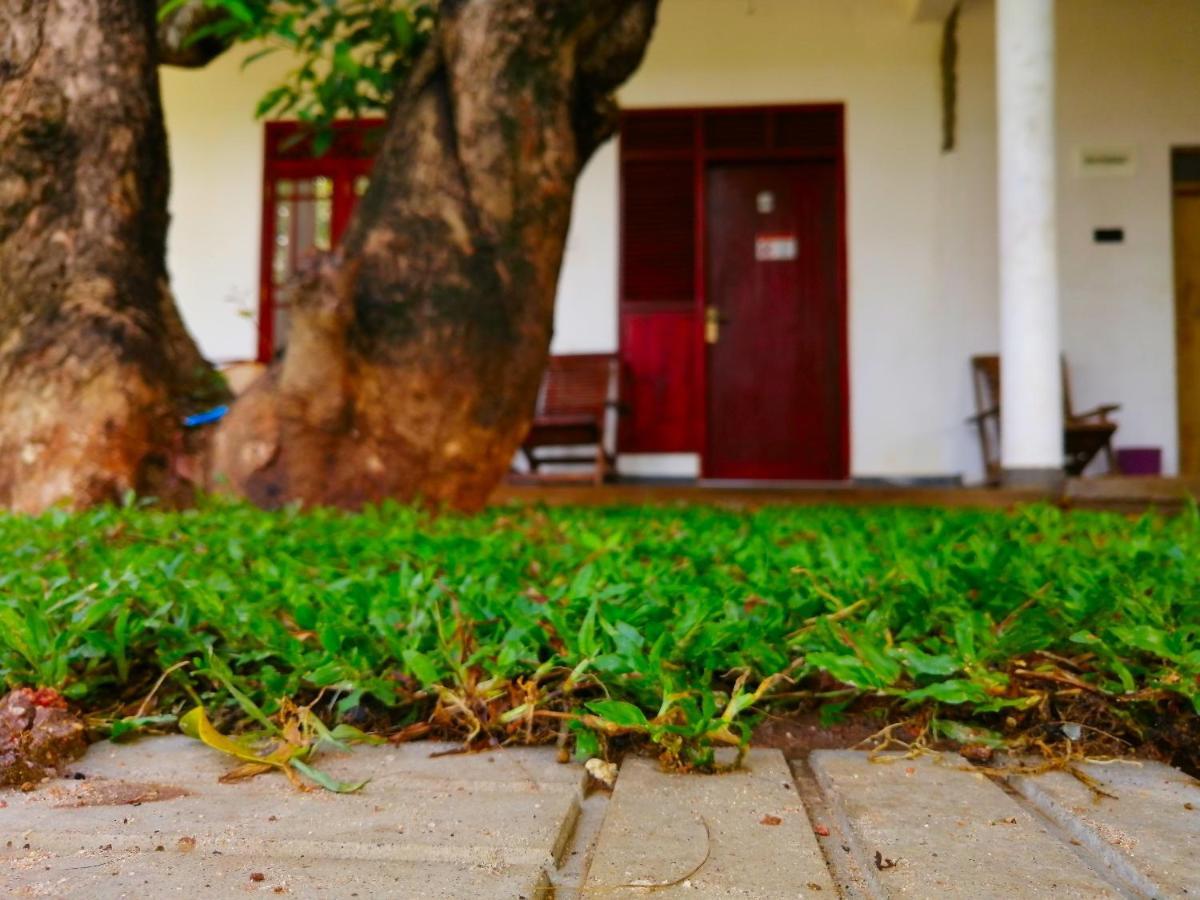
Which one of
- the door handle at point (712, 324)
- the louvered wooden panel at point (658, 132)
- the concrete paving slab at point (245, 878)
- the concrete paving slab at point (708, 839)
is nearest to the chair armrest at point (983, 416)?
the door handle at point (712, 324)

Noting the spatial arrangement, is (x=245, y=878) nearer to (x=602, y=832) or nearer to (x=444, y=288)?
(x=602, y=832)

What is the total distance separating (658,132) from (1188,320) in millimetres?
4344

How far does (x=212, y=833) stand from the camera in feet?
2.87

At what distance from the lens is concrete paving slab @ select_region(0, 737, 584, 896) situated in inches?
31.0

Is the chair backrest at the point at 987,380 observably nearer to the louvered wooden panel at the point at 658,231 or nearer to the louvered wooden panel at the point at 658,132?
the louvered wooden panel at the point at 658,231

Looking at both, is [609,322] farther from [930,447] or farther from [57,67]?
[57,67]

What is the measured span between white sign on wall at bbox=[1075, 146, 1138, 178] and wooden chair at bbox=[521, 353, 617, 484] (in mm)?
3828

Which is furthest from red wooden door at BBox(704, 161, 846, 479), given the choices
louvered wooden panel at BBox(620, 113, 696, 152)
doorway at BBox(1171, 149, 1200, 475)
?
doorway at BBox(1171, 149, 1200, 475)

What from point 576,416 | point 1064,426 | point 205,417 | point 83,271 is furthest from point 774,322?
point 83,271

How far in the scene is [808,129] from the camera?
7793mm

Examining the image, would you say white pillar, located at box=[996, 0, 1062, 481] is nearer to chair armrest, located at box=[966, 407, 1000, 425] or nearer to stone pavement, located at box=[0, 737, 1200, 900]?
chair armrest, located at box=[966, 407, 1000, 425]

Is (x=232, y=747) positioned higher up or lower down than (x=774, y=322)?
lower down

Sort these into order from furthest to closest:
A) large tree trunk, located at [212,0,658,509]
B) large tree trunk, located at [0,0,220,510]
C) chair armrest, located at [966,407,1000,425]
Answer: chair armrest, located at [966,407,1000,425] < large tree trunk, located at [212,0,658,509] < large tree trunk, located at [0,0,220,510]

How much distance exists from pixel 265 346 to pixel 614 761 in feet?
24.5
